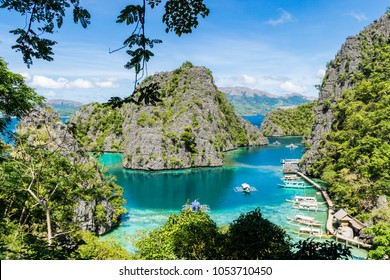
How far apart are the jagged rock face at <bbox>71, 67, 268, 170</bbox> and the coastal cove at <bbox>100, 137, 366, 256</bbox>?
8.85 ft

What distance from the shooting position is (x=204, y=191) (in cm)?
3322

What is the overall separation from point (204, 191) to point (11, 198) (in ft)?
78.8

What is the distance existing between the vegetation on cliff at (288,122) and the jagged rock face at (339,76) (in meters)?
41.1

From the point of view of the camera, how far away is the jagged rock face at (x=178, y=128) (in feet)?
153

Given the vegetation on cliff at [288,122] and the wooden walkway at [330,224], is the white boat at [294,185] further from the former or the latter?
the vegetation on cliff at [288,122]

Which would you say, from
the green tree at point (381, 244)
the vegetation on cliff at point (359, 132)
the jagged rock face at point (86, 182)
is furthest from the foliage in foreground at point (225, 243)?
the jagged rock face at point (86, 182)

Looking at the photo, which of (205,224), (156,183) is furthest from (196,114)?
(205,224)

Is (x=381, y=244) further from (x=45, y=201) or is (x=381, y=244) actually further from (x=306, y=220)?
(x=45, y=201)

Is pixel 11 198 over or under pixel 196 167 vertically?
over

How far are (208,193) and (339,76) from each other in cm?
3163

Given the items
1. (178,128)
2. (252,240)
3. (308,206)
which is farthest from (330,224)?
(178,128)

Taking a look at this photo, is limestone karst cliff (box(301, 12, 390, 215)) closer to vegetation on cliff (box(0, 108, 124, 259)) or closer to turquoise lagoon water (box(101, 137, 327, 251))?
turquoise lagoon water (box(101, 137, 327, 251))

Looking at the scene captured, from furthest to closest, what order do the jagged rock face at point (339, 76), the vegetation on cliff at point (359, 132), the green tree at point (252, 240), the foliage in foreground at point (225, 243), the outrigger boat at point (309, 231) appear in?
the jagged rock face at point (339, 76)
the vegetation on cliff at point (359, 132)
the outrigger boat at point (309, 231)
the foliage in foreground at point (225, 243)
the green tree at point (252, 240)
